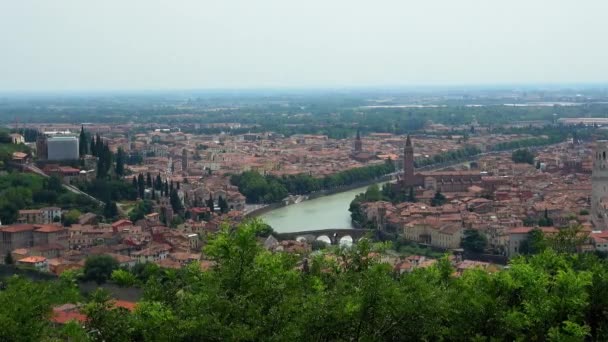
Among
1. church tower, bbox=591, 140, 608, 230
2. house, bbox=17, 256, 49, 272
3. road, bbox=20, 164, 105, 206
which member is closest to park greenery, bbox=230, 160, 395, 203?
road, bbox=20, 164, 105, 206

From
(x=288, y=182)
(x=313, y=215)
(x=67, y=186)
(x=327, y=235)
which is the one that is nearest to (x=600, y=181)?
(x=327, y=235)

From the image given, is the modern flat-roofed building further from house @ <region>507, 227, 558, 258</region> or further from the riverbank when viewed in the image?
house @ <region>507, 227, 558, 258</region>

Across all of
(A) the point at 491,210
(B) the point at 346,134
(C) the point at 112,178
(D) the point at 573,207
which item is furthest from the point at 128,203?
(B) the point at 346,134

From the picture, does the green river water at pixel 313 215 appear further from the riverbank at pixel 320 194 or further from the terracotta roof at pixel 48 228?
the terracotta roof at pixel 48 228

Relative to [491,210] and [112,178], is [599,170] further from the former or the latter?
[112,178]

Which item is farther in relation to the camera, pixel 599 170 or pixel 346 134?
pixel 346 134

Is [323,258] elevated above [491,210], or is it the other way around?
[323,258]

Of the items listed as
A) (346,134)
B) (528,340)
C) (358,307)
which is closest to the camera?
(358,307)
